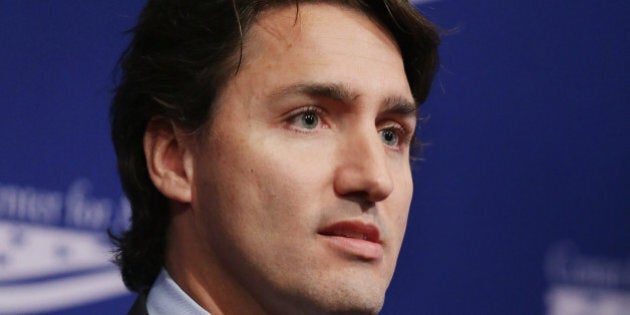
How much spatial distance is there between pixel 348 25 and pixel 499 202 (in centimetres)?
93

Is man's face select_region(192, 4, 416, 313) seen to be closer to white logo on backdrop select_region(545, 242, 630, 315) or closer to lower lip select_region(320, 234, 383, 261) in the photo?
lower lip select_region(320, 234, 383, 261)

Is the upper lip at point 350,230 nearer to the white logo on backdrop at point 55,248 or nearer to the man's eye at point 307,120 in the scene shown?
the man's eye at point 307,120

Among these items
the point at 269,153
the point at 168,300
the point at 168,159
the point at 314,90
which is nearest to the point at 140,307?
the point at 168,300

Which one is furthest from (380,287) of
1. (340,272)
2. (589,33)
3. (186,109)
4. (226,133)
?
(589,33)

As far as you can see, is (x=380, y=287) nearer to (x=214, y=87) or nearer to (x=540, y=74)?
(x=214, y=87)

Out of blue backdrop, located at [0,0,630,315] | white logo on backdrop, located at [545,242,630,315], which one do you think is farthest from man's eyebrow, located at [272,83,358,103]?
white logo on backdrop, located at [545,242,630,315]

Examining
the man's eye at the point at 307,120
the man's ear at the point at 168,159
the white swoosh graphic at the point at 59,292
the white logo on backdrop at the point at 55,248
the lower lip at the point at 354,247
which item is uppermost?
the man's eye at the point at 307,120

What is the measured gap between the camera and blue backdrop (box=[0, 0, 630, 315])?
218 cm

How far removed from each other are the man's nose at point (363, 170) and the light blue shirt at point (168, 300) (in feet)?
1.08

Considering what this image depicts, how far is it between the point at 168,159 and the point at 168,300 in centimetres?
24

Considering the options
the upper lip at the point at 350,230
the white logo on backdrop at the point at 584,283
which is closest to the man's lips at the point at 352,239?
the upper lip at the point at 350,230

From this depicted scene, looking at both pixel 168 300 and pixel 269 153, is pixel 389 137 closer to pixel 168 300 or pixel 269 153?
pixel 269 153

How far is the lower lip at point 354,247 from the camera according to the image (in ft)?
4.78

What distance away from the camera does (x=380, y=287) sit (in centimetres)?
150
